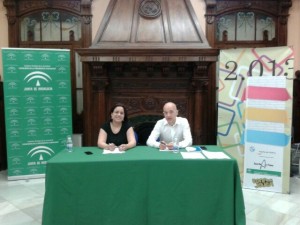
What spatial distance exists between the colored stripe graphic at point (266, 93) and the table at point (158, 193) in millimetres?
1452

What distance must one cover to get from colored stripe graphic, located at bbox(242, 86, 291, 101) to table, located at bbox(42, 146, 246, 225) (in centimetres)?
145

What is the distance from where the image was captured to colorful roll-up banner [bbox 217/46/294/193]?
125 inches

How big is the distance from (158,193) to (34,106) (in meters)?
2.42

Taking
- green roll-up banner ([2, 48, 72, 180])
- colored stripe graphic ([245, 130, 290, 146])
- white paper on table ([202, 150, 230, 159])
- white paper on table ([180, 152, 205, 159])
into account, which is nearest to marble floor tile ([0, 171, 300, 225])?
green roll-up banner ([2, 48, 72, 180])

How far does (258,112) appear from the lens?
10.8 ft

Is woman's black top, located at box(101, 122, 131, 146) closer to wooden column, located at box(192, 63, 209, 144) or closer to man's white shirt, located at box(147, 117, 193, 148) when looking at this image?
man's white shirt, located at box(147, 117, 193, 148)

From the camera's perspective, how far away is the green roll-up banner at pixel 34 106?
12.0 feet

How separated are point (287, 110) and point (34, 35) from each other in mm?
3879

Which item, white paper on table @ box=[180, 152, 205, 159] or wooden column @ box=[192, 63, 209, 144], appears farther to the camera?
wooden column @ box=[192, 63, 209, 144]

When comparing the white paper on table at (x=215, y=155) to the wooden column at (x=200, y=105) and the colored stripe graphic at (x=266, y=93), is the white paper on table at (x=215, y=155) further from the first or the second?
the wooden column at (x=200, y=105)

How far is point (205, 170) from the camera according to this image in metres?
2.12

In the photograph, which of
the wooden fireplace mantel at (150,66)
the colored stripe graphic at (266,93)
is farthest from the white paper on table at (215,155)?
the wooden fireplace mantel at (150,66)

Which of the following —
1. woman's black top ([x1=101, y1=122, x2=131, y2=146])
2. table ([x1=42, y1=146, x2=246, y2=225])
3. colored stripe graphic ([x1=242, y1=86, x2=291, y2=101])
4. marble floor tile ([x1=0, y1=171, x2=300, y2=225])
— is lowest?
marble floor tile ([x1=0, y1=171, x2=300, y2=225])

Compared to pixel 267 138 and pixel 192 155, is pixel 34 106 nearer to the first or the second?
pixel 192 155
